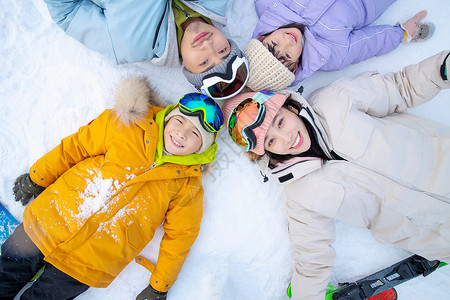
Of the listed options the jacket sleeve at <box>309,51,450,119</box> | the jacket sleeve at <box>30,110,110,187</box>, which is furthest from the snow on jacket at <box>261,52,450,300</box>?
the jacket sleeve at <box>30,110,110,187</box>

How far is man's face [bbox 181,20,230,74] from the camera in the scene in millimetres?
1756

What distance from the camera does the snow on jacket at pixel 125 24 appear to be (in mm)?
1750

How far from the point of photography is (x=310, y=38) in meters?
2.03

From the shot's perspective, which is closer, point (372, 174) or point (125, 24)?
point (125, 24)

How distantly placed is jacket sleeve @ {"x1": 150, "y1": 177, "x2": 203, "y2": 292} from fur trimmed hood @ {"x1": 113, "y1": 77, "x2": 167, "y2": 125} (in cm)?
52

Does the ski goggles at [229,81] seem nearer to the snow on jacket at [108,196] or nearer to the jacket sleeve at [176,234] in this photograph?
the snow on jacket at [108,196]

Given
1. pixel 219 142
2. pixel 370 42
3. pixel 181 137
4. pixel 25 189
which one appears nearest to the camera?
pixel 181 137

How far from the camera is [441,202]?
1804mm

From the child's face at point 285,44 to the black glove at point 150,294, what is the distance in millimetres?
1863

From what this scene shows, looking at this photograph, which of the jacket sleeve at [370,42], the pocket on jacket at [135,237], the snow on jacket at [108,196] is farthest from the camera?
the jacket sleeve at [370,42]

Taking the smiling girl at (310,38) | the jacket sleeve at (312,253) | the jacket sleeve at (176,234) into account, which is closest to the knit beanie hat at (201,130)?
the jacket sleeve at (176,234)

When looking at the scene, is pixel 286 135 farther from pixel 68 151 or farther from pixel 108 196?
pixel 68 151

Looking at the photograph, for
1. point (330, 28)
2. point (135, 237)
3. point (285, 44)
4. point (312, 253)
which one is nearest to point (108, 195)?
point (135, 237)

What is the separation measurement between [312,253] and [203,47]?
1.60 metres
